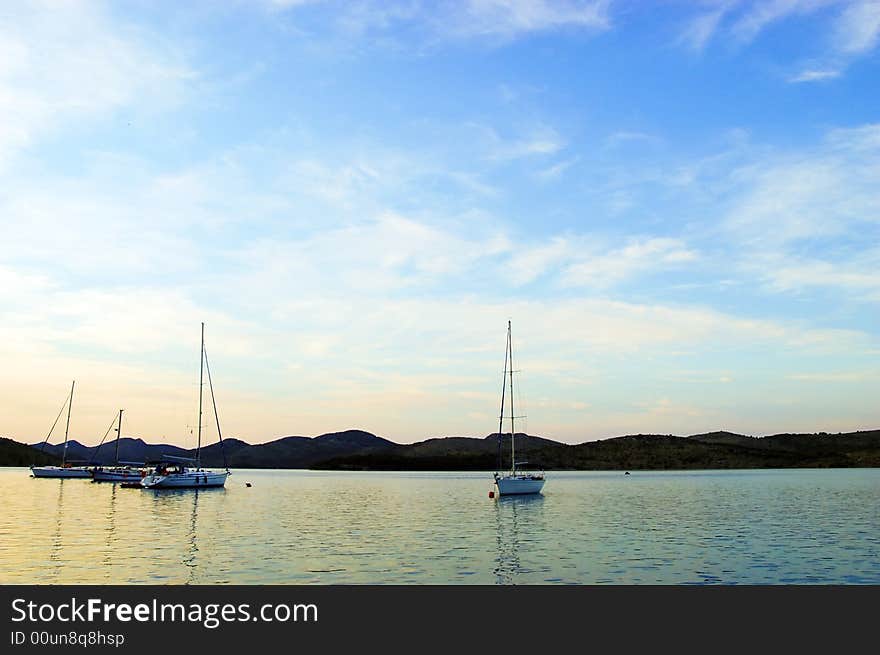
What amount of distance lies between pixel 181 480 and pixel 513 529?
75.9m

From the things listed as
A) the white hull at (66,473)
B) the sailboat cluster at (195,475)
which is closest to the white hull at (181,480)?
the sailboat cluster at (195,475)

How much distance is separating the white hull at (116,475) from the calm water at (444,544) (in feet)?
180

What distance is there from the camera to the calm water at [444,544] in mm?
36438

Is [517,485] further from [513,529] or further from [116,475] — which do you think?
[116,475]

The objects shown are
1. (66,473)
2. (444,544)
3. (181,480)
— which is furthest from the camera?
(66,473)

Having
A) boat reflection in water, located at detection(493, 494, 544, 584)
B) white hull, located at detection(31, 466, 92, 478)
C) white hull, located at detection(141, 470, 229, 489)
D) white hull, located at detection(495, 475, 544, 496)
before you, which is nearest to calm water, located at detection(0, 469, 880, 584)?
boat reflection in water, located at detection(493, 494, 544, 584)

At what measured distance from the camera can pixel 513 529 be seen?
196ft

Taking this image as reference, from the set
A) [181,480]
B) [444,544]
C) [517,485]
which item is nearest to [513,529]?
[444,544]

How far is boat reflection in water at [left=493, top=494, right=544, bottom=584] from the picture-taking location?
125ft

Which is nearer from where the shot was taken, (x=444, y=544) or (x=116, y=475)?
(x=444, y=544)

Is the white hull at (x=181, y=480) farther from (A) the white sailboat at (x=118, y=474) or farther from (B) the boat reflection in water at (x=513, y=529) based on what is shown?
(B) the boat reflection in water at (x=513, y=529)

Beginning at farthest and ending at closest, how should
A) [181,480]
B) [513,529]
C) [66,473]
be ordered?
[66,473]
[181,480]
[513,529]

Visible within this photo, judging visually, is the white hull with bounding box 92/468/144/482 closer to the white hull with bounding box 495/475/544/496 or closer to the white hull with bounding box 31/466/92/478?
the white hull with bounding box 31/466/92/478
